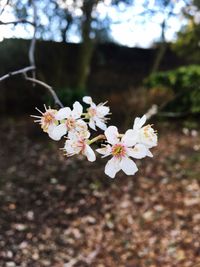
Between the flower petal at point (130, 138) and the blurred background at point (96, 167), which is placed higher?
the blurred background at point (96, 167)

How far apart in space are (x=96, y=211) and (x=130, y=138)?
3.28 metres

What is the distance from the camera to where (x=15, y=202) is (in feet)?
13.9

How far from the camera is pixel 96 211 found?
13.7 feet

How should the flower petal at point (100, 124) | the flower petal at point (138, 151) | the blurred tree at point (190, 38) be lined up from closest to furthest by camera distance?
1. the flower petal at point (138, 151)
2. the flower petal at point (100, 124)
3. the blurred tree at point (190, 38)

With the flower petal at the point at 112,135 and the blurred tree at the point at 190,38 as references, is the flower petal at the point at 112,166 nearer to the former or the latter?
the flower petal at the point at 112,135

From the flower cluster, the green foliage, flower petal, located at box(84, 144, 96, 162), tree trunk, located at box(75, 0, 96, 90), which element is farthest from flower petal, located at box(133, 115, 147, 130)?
the green foliage

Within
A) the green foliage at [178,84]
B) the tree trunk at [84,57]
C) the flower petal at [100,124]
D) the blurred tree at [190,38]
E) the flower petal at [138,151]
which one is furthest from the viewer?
the green foliage at [178,84]

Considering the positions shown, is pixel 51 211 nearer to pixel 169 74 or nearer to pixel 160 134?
pixel 160 134

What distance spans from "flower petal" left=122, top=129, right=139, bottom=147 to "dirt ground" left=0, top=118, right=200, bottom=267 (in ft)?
8.22

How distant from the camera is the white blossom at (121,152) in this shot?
99 cm

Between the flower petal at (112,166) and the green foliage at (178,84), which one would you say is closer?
the flower petal at (112,166)

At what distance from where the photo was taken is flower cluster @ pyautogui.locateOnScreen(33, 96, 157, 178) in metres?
0.99

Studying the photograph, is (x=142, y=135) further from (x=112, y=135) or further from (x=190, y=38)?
(x=190, y=38)

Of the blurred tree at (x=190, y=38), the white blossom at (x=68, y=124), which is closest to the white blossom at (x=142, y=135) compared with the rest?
the white blossom at (x=68, y=124)
